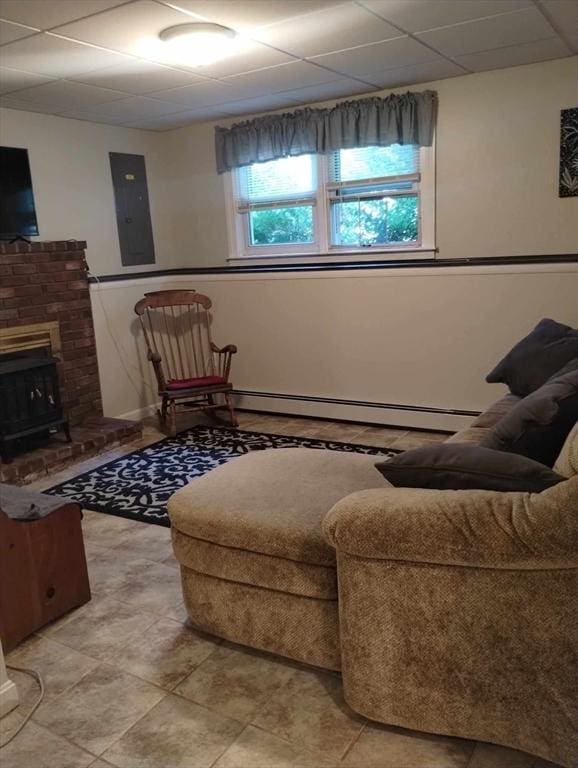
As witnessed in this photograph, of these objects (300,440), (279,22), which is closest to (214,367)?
(300,440)

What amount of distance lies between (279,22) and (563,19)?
4.23ft

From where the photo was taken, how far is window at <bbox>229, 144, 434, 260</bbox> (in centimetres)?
410

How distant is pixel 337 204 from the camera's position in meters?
4.42

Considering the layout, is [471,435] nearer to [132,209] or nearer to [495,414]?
[495,414]

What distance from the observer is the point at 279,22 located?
8.73 feet

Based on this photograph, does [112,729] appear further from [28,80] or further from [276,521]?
[28,80]

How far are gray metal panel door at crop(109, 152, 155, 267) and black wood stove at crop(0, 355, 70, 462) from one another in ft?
4.21

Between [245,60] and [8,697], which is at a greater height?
[245,60]

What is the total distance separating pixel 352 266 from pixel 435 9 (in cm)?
191

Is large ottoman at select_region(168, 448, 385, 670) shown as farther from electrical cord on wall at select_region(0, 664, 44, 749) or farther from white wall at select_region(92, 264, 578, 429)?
white wall at select_region(92, 264, 578, 429)

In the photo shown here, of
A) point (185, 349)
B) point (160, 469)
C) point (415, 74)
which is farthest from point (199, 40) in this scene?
point (185, 349)

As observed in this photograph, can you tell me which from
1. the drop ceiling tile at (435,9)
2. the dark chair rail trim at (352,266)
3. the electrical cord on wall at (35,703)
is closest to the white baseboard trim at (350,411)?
the dark chair rail trim at (352,266)

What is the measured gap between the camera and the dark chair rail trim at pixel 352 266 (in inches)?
147

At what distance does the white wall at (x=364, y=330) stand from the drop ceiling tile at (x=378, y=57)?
4.10ft
